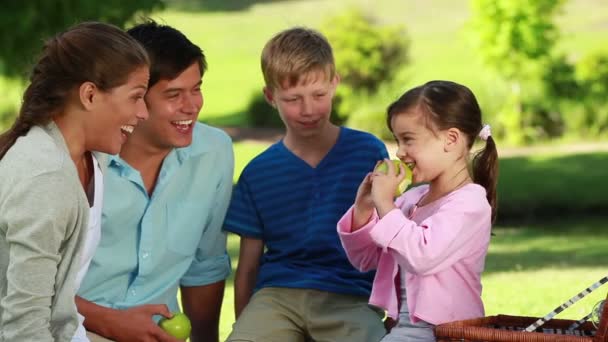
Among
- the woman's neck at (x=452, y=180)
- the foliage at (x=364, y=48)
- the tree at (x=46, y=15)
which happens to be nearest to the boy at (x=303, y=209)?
the woman's neck at (x=452, y=180)

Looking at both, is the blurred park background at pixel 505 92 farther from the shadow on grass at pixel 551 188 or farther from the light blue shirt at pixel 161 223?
the light blue shirt at pixel 161 223

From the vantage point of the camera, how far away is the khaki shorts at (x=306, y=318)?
471 centimetres

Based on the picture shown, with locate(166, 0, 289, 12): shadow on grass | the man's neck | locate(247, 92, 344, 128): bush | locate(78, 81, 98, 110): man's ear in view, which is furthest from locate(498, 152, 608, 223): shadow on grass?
locate(166, 0, 289, 12): shadow on grass

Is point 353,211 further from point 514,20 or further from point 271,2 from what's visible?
point 271,2

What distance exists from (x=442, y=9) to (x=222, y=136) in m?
30.6

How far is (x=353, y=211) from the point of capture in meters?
4.36

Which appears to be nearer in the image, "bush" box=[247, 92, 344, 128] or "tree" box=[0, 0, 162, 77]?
"tree" box=[0, 0, 162, 77]

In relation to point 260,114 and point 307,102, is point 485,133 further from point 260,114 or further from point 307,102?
point 260,114

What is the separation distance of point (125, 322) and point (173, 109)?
0.82 metres

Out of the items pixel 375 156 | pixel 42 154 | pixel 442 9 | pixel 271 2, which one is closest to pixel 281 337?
pixel 375 156

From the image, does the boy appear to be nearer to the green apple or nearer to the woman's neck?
the green apple

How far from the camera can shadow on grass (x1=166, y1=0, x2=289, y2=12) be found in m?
38.0

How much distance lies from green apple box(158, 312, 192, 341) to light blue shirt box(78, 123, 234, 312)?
0.32 m

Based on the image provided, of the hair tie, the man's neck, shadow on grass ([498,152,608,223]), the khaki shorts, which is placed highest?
the hair tie
